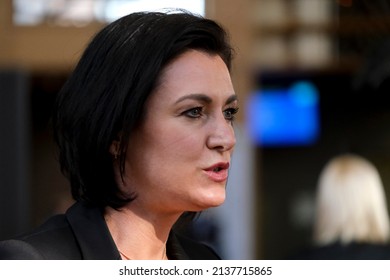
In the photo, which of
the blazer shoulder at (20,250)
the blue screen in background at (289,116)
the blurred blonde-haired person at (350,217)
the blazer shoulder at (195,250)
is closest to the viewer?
the blazer shoulder at (20,250)

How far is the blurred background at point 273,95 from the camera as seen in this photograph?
7.41m

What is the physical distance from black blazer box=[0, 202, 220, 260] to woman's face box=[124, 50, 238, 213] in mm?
87

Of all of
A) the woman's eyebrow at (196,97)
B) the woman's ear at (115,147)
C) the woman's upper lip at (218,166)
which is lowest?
the woman's upper lip at (218,166)

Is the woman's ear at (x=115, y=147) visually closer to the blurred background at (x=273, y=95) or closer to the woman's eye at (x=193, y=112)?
the woman's eye at (x=193, y=112)

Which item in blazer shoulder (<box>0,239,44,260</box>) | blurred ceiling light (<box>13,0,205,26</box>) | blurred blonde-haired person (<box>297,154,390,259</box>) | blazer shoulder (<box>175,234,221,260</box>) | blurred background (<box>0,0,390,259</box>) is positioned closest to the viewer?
blazer shoulder (<box>0,239,44,260</box>)

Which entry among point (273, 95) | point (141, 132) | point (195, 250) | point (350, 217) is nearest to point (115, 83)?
point (141, 132)

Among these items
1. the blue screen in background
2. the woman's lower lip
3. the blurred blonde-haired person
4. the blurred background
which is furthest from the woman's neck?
the blue screen in background

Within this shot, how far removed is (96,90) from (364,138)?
822 centimetres

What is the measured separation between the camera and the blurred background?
741 centimetres

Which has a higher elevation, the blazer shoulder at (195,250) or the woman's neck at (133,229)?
the woman's neck at (133,229)

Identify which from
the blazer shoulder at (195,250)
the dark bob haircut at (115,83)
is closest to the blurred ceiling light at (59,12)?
the blazer shoulder at (195,250)

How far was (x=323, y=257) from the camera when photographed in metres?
3.04

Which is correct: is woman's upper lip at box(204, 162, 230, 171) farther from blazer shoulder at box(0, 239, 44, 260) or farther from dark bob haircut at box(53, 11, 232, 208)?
blazer shoulder at box(0, 239, 44, 260)
